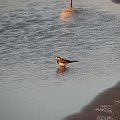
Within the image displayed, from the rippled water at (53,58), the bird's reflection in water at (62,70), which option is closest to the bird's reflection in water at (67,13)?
the rippled water at (53,58)

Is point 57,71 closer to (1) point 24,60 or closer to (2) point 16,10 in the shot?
(1) point 24,60

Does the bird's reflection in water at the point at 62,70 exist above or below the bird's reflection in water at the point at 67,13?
above

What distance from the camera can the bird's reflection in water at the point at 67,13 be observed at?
2852 cm

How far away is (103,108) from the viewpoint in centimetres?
1258

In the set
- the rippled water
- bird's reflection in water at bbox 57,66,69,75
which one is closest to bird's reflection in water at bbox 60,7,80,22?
the rippled water

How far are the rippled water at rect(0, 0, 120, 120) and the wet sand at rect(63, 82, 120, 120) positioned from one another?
33cm

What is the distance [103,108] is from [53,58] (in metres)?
6.44

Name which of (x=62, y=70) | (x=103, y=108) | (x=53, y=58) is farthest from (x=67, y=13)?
(x=103, y=108)

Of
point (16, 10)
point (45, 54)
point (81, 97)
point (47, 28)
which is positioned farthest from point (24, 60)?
point (16, 10)

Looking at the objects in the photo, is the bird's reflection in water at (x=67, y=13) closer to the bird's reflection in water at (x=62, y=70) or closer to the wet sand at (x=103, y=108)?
the bird's reflection in water at (x=62, y=70)

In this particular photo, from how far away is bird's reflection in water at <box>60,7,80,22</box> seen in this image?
2852cm

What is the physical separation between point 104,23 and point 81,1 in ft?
34.1

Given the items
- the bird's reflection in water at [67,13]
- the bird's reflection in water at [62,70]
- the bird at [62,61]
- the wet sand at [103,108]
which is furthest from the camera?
the bird's reflection in water at [67,13]

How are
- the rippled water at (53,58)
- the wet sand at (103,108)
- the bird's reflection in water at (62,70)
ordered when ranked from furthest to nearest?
the bird's reflection in water at (62,70)
the rippled water at (53,58)
the wet sand at (103,108)
